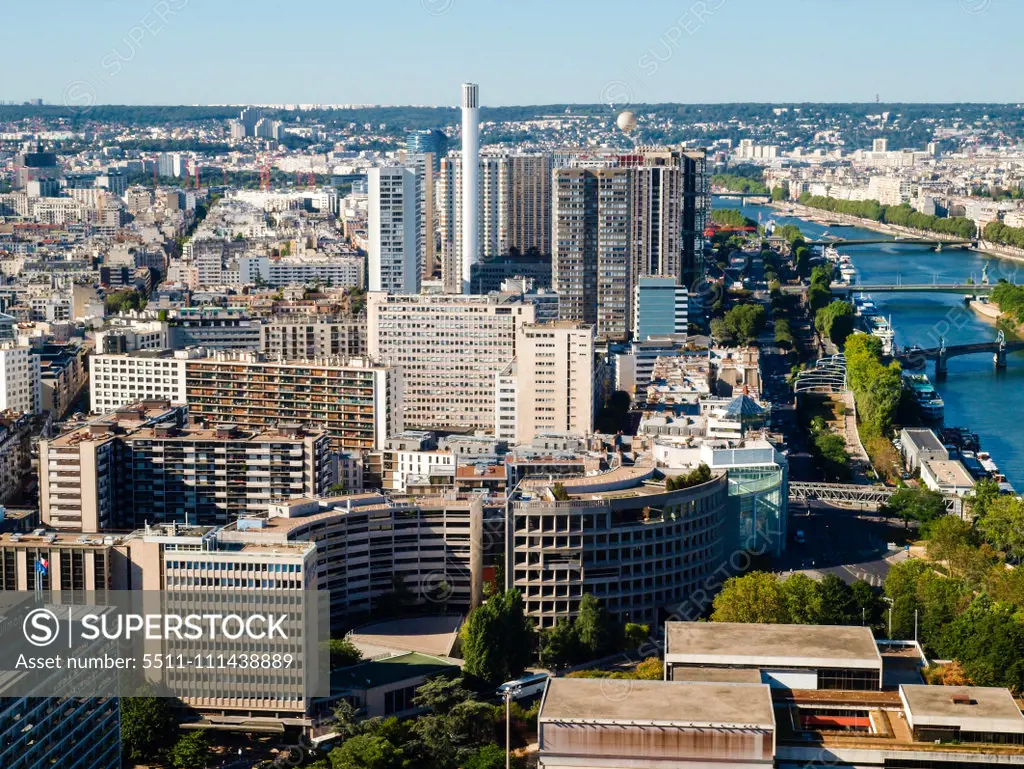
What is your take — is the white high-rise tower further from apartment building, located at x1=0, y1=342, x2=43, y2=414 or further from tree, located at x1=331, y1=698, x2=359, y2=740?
tree, located at x1=331, y1=698, x2=359, y2=740

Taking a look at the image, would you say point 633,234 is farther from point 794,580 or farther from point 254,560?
point 254,560

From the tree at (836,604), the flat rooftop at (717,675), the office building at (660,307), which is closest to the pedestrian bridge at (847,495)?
the tree at (836,604)

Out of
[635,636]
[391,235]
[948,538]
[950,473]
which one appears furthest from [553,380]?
[391,235]

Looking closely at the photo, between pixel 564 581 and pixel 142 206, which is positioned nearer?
pixel 564 581

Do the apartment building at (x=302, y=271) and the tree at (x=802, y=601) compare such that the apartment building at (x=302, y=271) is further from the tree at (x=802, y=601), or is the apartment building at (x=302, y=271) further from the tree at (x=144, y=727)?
the tree at (x=144, y=727)

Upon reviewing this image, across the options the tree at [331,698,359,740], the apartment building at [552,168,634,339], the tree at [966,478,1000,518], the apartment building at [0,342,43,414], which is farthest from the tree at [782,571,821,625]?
the apartment building at [552,168,634,339]

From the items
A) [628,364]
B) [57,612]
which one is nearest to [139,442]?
[57,612]
